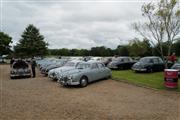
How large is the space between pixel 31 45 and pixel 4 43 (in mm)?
8341

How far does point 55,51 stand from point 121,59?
294ft

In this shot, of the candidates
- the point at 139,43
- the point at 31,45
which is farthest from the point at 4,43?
the point at 139,43

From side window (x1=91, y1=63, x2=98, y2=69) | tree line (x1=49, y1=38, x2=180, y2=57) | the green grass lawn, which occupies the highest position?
tree line (x1=49, y1=38, x2=180, y2=57)

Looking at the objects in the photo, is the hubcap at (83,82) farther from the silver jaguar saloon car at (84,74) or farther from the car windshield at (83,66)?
the car windshield at (83,66)

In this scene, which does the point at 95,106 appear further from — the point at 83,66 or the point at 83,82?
the point at 83,66

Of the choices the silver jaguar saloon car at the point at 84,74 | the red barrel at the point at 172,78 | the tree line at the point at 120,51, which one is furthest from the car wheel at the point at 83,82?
the tree line at the point at 120,51

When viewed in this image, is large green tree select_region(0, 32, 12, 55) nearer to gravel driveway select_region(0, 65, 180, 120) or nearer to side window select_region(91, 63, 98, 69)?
side window select_region(91, 63, 98, 69)

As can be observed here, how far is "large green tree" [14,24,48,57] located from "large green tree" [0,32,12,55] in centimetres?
529

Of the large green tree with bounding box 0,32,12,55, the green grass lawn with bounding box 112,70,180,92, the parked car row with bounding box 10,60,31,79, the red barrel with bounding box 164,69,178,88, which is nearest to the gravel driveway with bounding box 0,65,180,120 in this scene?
the red barrel with bounding box 164,69,178,88

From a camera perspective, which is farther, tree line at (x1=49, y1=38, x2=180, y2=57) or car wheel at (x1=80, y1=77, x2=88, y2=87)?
tree line at (x1=49, y1=38, x2=180, y2=57)

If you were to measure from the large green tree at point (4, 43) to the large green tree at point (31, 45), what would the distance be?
208 inches

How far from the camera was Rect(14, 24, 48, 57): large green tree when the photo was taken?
62125 millimetres

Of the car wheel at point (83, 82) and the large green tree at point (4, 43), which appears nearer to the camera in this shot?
the car wheel at point (83, 82)

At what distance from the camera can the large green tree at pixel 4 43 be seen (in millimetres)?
55306
